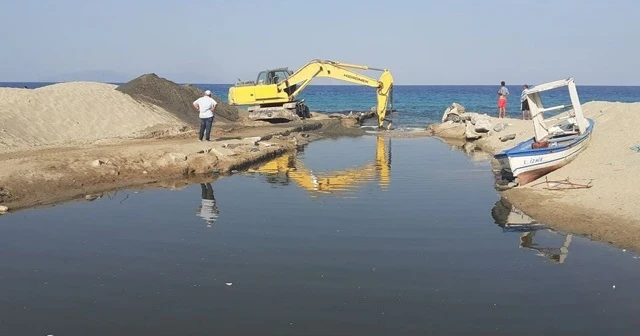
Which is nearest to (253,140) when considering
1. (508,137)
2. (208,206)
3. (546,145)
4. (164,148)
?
(164,148)

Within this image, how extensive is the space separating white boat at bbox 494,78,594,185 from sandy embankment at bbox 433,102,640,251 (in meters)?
0.26

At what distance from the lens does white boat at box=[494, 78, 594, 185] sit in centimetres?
1588

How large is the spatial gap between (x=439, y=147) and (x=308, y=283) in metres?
19.5

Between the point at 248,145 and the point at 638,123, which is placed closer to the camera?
the point at 638,123

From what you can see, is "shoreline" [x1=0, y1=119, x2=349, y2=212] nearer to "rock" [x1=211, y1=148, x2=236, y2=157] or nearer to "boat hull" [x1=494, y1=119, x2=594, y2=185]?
"rock" [x1=211, y1=148, x2=236, y2=157]

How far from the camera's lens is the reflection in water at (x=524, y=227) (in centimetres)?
1052

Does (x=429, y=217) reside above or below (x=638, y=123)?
below

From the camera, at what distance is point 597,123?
20125 millimetres

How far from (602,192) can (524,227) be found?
8.32 ft

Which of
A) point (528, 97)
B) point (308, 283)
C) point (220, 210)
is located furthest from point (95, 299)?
point (528, 97)

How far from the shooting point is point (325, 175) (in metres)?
19.2

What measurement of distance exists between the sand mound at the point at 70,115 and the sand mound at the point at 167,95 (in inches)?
40.4

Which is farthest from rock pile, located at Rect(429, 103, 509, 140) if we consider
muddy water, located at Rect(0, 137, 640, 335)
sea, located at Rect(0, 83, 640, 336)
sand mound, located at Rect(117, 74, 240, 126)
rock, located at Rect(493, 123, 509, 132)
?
muddy water, located at Rect(0, 137, 640, 335)

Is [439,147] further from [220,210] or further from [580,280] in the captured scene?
[580,280]
